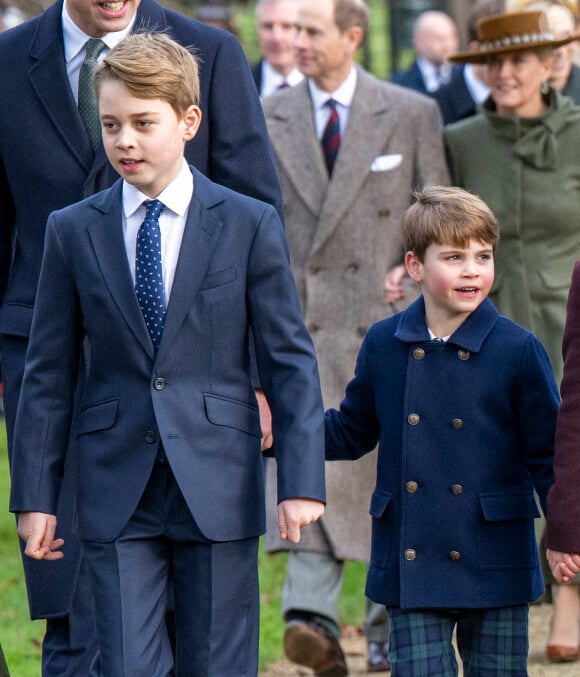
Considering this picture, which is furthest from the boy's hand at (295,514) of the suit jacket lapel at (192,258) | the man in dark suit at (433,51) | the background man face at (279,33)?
the man in dark suit at (433,51)

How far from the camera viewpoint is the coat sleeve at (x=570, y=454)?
4562 millimetres

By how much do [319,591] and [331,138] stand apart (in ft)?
6.07

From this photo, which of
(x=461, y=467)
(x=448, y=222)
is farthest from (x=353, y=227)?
(x=461, y=467)

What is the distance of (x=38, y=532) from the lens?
4.60 meters

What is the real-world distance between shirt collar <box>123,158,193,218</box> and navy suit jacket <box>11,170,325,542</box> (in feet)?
0.08

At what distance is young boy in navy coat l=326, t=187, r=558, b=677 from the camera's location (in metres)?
4.87

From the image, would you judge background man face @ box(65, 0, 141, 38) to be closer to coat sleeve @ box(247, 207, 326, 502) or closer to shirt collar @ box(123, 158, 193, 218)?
shirt collar @ box(123, 158, 193, 218)

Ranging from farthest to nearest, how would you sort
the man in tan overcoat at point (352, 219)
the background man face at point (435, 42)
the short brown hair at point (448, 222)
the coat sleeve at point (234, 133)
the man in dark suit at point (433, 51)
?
1. the background man face at point (435, 42)
2. the man in dark suit at point (433, 51)
3. the man in tan overcoat at point (352, 219)
4. the coat sleeve at point (234, 133)
5. the short brown hair at point (448, 222)

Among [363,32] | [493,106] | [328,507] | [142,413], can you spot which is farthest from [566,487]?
[363,32]

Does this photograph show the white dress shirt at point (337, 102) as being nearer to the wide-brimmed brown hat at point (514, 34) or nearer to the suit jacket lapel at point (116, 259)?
the wide-brimmed brown hat at point (514, 34)

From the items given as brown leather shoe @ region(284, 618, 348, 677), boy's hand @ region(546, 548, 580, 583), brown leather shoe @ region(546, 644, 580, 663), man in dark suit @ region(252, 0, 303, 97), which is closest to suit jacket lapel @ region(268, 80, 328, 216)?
brown leather shoe @ region(284, 618, 348, 677)

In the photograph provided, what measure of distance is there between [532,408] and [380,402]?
465mm

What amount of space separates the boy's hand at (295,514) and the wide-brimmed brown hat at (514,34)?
313cm

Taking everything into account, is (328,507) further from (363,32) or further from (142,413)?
(142,413)
